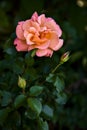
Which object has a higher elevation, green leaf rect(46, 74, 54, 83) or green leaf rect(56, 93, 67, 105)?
green leaf rect(46, 74, 54, 83)

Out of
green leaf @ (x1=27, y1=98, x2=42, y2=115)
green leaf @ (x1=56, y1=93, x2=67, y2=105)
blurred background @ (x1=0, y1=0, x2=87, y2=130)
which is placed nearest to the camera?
green leaf @ (x1=27, y1=98, x2=42, y2=115)

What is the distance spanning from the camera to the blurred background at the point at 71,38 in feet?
6.92

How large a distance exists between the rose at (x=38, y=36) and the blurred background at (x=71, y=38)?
745 mm

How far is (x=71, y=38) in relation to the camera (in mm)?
2342

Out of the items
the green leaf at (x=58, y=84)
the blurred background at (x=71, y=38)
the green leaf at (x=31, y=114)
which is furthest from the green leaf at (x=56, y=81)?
the blurred background at (x=71, y=38)

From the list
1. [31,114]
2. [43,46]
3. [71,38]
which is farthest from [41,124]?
[71,38]

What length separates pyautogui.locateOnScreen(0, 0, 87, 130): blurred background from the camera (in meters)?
2.11

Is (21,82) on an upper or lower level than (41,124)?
upper

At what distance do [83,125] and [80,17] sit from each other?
26.2 inches

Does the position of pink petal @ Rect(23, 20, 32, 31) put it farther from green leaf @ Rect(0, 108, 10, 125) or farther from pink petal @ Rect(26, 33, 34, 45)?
green leaf @ Rect(0, 108, 10, 125)

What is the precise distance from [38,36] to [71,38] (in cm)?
102

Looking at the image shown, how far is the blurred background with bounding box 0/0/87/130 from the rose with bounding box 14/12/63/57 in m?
0.74

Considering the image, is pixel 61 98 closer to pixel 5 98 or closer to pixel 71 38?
pixel 5 98

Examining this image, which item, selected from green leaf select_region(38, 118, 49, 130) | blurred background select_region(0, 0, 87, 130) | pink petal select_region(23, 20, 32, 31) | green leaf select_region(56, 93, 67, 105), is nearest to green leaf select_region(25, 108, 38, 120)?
green leaf select_region(38, 118, 49, 130)
